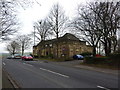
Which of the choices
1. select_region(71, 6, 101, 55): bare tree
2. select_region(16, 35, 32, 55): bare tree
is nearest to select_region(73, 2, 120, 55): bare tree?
select_region(71, 6, 101, 55): bare tree

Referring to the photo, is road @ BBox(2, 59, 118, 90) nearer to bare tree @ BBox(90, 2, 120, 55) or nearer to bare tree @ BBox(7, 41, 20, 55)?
bare tree @ BBox(90, 2, 120, 55)

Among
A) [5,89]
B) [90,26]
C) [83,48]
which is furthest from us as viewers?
[83,48]

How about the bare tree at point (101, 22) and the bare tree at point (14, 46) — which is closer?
the bare tree at point (101, 22)

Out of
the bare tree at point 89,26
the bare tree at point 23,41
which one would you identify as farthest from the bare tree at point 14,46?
the bare tree at point 89,26

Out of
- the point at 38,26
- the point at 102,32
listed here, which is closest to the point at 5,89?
the point at 102,32

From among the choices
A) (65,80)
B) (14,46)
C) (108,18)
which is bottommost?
(65,80)

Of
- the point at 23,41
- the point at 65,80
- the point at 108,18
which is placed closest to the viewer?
the point at 65,80

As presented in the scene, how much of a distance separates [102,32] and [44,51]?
50.1 m

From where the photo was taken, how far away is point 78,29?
29.1m

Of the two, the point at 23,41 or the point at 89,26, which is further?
the point at 23,41

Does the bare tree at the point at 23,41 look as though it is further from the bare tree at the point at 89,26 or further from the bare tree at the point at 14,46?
the bare tree at the point at 89,26

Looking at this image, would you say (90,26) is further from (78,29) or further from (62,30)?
(62,30)

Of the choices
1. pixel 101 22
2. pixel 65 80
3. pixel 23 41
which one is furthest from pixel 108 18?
pixel 23 41

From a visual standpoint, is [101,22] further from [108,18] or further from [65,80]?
[65,80]
